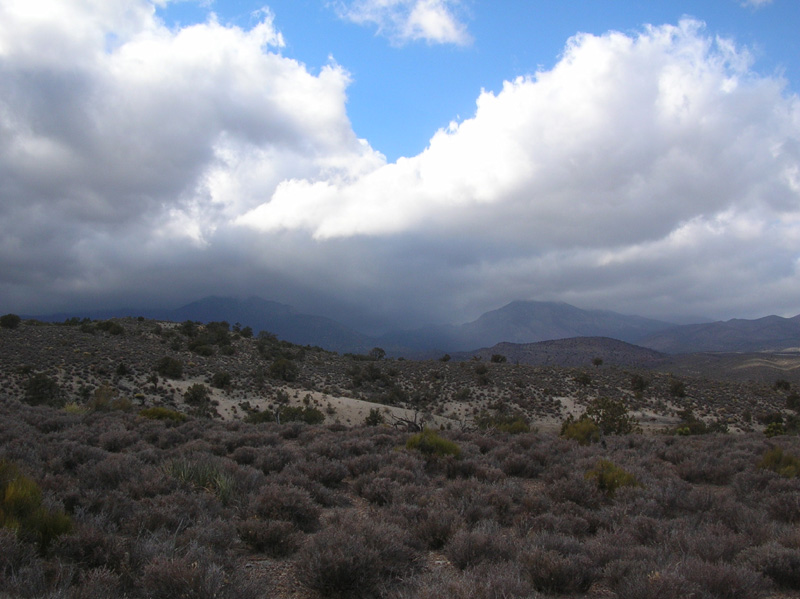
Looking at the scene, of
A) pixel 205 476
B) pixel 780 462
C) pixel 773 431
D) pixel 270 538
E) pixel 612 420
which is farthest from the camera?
pixel 773 431

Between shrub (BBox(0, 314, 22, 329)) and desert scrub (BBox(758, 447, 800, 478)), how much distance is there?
6790 centimetres

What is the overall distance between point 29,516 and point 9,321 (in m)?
62.4

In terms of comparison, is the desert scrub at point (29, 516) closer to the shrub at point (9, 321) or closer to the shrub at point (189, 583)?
the shrub at point (189, 583)

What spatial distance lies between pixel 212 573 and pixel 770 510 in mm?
9656

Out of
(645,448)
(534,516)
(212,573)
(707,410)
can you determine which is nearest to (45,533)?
(212,573)

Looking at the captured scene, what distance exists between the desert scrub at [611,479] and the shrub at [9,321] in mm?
64814

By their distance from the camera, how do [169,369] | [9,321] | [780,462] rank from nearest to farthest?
[780,462] < [169,369] < [9,321]

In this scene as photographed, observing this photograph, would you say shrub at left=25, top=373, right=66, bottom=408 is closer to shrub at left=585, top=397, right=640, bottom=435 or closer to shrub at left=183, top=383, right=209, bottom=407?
shrub at left=183, top=383, right=209, bottom=407

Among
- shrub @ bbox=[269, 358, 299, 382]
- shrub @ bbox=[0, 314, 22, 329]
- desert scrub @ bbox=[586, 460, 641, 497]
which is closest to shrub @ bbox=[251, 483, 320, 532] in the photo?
desert scrub @ bbox=[586, 460, 641, 497]

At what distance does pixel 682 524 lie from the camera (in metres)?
6.92

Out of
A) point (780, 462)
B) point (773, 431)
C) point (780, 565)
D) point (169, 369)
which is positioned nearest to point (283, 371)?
point (169, 369)

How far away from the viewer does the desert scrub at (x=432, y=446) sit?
12305 mm

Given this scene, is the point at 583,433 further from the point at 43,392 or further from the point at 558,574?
the point at 43,392

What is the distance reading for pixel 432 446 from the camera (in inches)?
502
